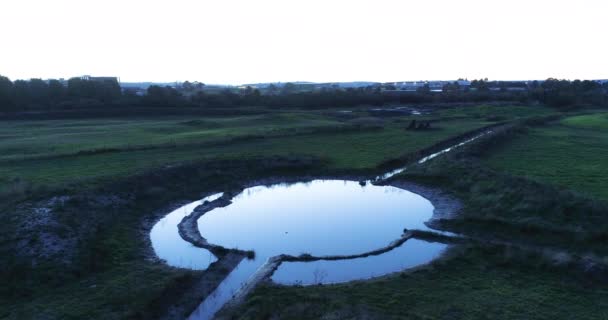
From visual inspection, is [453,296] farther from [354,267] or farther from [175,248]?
[175,248]

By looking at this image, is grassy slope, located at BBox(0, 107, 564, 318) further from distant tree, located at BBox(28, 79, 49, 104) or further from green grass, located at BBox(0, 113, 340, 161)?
distant tree, located at BBox(28, 79, 49, 104)

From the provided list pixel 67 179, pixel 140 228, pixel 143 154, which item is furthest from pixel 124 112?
pixel 140 228

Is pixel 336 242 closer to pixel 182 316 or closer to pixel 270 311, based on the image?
pixel 270 311

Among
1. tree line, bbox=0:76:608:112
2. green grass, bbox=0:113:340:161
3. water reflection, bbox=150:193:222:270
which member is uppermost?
tree line, bbox=0:76:608:112

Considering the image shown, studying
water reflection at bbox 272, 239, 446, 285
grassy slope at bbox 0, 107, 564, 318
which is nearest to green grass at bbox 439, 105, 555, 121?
grassy slope at bbox 0, 107, 564, 318

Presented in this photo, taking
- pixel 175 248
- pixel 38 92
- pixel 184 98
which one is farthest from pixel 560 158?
pixel 38 92

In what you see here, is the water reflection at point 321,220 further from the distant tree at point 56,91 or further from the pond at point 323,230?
the distant tree at point 56,91

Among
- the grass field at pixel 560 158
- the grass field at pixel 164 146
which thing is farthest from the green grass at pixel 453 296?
the grass field at pixel 164 146
